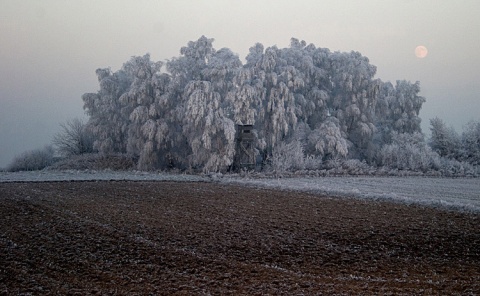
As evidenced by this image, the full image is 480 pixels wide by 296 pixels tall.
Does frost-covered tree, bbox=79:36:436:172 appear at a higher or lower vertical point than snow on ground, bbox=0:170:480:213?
higher

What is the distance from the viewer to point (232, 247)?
949 cm

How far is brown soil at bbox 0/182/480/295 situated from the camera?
7.04 m

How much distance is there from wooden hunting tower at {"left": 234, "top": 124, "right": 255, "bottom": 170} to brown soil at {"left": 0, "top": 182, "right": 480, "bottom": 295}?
12.7m

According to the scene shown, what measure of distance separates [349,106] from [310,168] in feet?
21.5

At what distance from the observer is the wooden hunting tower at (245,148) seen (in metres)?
28.9

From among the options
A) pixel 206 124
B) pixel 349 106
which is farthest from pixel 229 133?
pixel 349 106

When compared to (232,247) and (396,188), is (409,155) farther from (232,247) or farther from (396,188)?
(232,247)

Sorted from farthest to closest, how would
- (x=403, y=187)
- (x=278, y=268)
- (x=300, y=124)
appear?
1. (x=300, y=124)
2. (x=403, y=187)
3. (x=278, y=268)

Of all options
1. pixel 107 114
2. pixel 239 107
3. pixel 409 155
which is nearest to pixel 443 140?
pixel 409 155

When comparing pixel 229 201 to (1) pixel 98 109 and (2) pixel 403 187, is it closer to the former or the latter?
(2) pixel 403 187

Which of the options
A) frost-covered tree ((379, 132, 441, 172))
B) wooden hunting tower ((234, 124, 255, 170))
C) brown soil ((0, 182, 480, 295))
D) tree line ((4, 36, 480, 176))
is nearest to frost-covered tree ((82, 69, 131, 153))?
tree line ((4, 36, 480, 176))

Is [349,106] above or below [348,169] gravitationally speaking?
above

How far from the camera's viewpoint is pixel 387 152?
3195 cm

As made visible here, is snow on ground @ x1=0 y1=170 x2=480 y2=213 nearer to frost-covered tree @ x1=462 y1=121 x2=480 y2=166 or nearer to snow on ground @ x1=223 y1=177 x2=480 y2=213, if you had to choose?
snow on ground @ x1=223 y1=177 x2=480 y2=213
